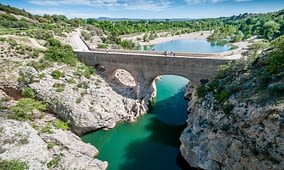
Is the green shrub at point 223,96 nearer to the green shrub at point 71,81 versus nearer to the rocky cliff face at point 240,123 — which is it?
the rocky cliff face at point 240,123

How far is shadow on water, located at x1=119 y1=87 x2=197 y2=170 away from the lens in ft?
73.6

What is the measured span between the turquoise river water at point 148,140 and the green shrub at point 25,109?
6.21 meters

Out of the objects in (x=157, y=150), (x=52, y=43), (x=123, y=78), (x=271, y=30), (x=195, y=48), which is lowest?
(x=157, y=150)

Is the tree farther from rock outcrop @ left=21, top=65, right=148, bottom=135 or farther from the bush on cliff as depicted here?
the bush on cliff

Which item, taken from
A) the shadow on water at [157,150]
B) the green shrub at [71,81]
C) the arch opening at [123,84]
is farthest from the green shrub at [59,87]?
the shadow on water at [157,150]

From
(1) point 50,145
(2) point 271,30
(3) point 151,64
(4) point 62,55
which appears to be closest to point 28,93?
(4) point 62,55

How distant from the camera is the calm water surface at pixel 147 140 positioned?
22984 mm

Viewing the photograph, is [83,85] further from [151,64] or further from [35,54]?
[151,64]

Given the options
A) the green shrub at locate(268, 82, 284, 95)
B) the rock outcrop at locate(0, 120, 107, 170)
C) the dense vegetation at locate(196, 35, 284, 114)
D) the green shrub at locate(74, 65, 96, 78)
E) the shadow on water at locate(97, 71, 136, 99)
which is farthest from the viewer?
the shadow on water at locate(97, 71, 136, 99)

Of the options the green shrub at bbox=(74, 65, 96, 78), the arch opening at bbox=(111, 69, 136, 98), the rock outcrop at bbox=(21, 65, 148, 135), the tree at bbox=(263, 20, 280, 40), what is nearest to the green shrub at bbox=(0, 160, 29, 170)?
the rock outcrop at bbox=(21, 65, 148, 135)

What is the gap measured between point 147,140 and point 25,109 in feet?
44.5

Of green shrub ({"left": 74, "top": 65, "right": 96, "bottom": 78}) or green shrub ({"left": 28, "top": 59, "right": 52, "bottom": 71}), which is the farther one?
green shrub ({"left": 74, "top": 65, "right": 96, "bottom": 78})

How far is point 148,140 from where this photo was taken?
27.0m

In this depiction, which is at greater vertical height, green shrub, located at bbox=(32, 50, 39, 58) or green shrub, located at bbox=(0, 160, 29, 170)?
green shrub, located at bbox=(32, 50, 39, 58)
